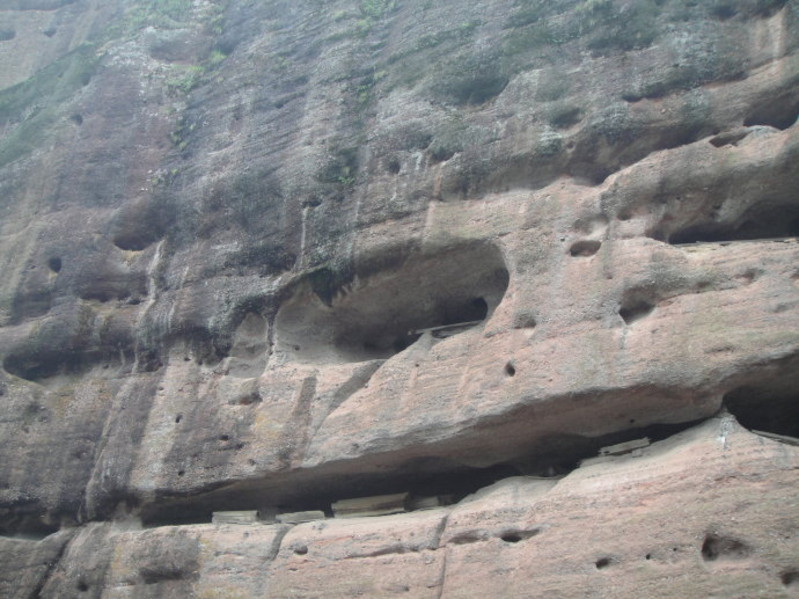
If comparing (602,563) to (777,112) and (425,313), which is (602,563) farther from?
(777,112)

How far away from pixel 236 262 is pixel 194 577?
564 centimetres

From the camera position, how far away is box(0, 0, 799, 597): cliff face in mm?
9820

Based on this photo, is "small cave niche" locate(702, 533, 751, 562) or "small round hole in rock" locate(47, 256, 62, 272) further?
"small round hole in rock" locate(47, 256, 62, 272)

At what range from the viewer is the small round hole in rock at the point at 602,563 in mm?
8875

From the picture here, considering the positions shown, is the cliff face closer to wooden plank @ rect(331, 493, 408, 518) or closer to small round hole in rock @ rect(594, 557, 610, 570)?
small round hole in rock @ rect(594, 557, 610, 570)

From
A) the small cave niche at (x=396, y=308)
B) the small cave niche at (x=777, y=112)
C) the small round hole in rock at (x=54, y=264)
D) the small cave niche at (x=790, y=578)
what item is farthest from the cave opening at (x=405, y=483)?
the small round hole in rock at (x=54, y=264)

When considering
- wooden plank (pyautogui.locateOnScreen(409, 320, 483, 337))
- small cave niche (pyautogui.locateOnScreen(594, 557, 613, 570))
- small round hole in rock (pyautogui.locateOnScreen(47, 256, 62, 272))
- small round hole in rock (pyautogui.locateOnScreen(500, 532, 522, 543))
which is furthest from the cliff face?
wooden plank (pyautogui.locateOnScreen(409, 320, 483, 337))

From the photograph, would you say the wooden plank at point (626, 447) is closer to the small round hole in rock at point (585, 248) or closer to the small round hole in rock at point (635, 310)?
the small round hole in rock at point (635, 310)

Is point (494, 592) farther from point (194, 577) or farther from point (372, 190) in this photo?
point (372, 190)

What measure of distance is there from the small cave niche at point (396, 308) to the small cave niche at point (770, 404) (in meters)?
4.04

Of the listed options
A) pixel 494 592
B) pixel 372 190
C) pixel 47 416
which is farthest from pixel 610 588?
pixel 47 416

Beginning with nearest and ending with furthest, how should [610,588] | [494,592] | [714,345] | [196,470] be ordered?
1. [610,588]
2. [494,592]
3. [714,345]
4. [196,470]

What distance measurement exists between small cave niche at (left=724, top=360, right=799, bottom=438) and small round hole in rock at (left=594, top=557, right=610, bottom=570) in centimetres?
261

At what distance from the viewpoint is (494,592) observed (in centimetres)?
934
